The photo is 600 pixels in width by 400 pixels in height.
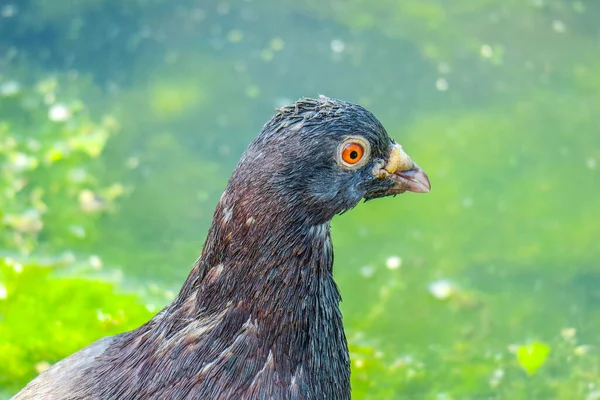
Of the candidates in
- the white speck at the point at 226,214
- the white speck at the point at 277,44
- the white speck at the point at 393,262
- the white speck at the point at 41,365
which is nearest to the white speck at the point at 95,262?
the white speck at the point at 41,365

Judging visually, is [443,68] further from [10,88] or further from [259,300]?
[259,300]

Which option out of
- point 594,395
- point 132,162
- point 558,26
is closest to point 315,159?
point 594,395

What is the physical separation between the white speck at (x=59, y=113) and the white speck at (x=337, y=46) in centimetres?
255

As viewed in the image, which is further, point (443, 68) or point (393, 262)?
point (443, 68)

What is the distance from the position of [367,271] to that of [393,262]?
0.22 metres

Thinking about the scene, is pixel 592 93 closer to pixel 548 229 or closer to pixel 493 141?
pixel 493 141

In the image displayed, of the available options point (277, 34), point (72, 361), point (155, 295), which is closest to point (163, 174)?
point (155, 295)

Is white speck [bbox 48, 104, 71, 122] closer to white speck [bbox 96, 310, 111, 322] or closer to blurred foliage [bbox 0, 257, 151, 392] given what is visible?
blurred foliage [bbox 0, 257, 151, 392]

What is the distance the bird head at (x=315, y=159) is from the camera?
2893mm

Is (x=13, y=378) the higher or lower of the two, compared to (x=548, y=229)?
lower

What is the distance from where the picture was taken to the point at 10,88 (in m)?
7.23

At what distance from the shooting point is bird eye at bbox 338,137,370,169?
304 centimetres

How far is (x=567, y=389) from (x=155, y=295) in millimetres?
2759

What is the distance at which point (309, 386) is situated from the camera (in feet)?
10.2
